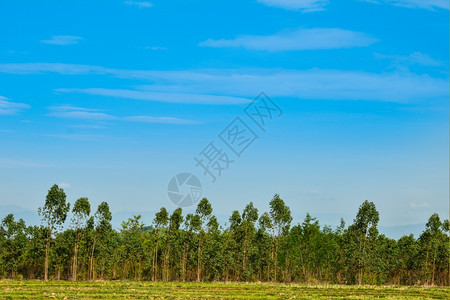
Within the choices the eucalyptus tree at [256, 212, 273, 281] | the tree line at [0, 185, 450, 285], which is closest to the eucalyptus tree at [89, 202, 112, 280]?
the tree line at [0, 185, 450, 285]

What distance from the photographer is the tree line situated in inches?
3105

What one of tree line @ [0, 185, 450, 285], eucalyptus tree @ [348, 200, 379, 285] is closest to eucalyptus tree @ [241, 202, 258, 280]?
tree line @ [0, 185, 450, 285]

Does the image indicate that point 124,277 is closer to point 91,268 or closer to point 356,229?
point 91,268

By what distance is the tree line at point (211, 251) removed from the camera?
259 ft

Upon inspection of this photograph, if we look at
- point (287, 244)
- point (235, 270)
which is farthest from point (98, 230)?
point (287, 244)

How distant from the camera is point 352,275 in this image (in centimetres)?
7994

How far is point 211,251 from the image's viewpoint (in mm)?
82500

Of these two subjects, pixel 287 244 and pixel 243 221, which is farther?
pixel 287 244

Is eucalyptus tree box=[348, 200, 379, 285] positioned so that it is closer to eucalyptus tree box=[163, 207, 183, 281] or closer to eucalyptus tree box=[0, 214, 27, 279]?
eucalyptus tree box=[163, 207, 183, 281]

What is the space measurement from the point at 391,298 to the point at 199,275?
37323mm

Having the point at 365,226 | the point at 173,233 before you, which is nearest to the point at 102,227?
the point at 173,233

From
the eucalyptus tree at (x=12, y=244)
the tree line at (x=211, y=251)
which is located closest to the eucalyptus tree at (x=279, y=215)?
the tree line at (x=211, y=251)

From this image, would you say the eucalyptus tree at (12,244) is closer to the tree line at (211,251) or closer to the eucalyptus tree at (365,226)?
the tree line at (211,251)

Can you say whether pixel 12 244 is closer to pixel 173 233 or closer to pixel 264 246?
pixel 173 233
